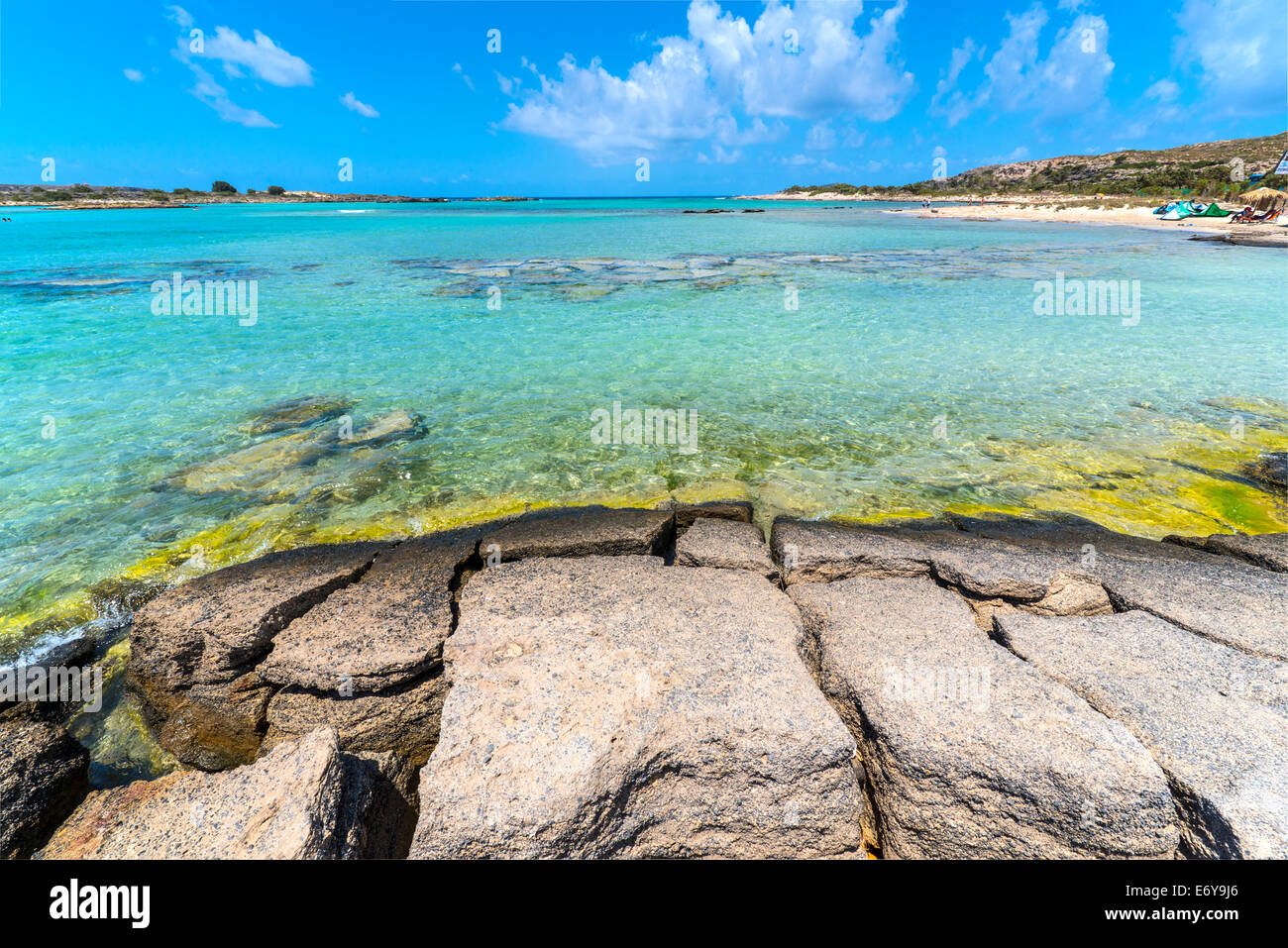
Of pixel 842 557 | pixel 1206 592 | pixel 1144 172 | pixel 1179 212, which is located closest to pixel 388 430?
pixel 842 557

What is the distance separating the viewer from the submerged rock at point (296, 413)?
845cm

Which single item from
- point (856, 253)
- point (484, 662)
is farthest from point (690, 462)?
point (856, 253)

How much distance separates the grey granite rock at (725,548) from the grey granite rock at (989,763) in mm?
1202

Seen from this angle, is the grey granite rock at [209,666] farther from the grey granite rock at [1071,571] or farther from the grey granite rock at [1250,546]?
the grey granite rock at [1250,546]

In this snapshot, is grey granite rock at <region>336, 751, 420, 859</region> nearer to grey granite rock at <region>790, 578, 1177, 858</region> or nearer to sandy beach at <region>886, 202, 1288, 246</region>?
grey granite rock at <region>790, 578, 1177, 858</region>

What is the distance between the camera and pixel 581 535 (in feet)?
17.1

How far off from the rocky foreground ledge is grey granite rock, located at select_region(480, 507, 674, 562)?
0.35 m

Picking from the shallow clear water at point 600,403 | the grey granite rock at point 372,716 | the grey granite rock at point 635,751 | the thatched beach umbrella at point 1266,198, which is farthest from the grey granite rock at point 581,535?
the thatched beach umbrella at point 1266,198

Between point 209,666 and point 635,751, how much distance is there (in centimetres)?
299

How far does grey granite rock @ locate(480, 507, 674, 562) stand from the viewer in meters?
5.07

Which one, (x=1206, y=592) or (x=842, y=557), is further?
(x=842, y=557)

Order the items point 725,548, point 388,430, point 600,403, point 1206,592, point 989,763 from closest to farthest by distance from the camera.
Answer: point 989,763 < point 1206,592 < point 725,548 < point 388,430 < point 600,403

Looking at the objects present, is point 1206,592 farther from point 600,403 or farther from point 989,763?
point 600,403

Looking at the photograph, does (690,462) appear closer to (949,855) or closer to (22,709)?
(949,855)
